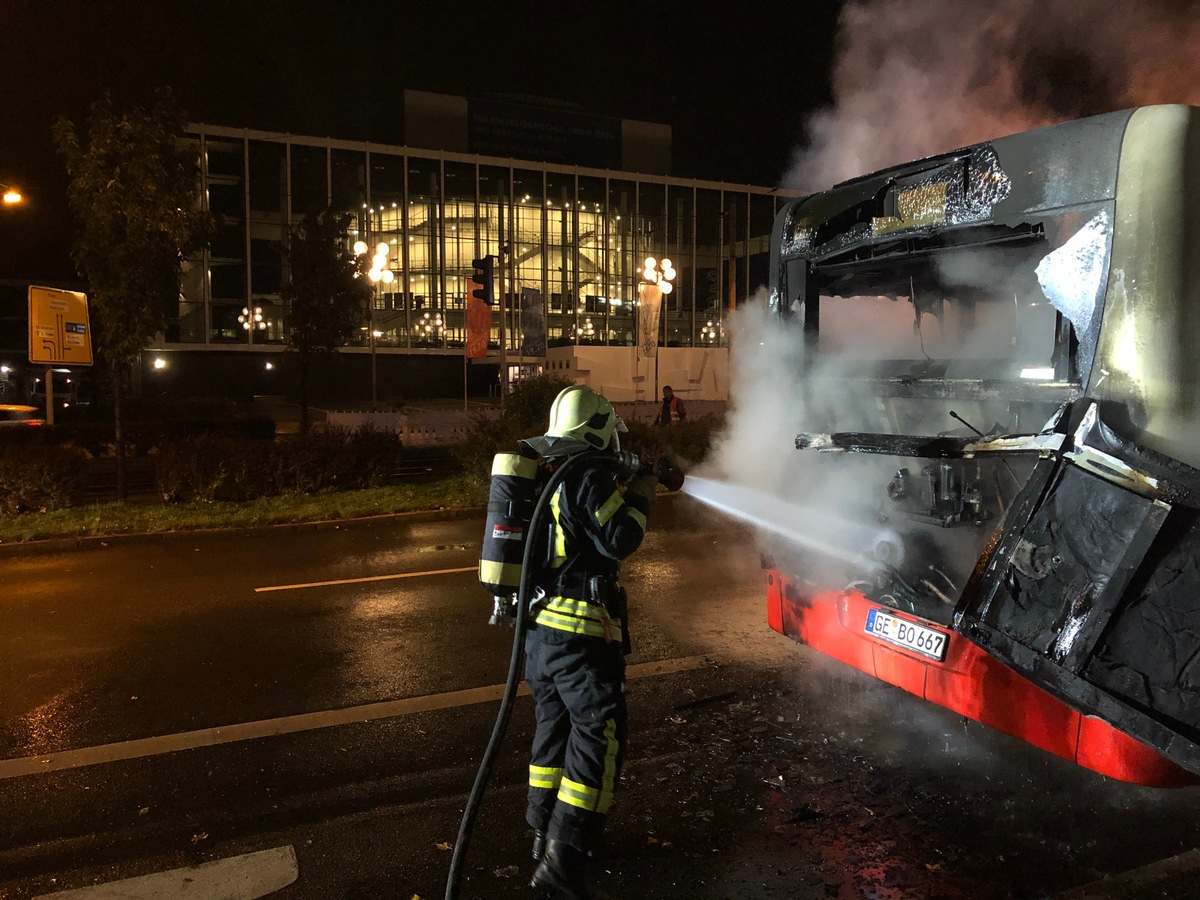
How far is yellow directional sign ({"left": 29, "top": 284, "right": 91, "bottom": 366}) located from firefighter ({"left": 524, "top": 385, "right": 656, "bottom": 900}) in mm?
14865

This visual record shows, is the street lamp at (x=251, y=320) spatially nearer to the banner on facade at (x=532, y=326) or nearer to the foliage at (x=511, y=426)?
the banner on facade at (x=532, y=326)

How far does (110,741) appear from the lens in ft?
14.6

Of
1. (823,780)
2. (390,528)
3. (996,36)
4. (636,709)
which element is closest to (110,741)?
(636,709)

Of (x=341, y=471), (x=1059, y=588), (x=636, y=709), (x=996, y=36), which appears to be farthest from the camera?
(x=341, y=471)

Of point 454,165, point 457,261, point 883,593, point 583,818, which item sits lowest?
point 583,818

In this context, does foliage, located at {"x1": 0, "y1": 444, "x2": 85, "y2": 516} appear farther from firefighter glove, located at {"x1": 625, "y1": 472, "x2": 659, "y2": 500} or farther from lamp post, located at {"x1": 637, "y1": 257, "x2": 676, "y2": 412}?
lamp post, located at {"x1": 637, "y1": 257, "x2": 676, "y2": 412}

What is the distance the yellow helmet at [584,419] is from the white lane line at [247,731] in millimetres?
2348

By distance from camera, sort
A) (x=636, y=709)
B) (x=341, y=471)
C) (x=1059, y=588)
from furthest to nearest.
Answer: (x=341, y=471) → (x=636, y=709) → (x=1059, y=588)

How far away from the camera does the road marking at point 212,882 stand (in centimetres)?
307

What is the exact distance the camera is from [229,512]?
1114 cm

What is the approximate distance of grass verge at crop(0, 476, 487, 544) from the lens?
33.2 feet

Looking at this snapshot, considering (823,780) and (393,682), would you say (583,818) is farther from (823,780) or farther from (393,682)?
(393,682)

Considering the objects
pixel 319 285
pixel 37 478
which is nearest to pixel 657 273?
pixel 319 285

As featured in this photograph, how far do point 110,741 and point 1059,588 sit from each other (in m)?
4.68
